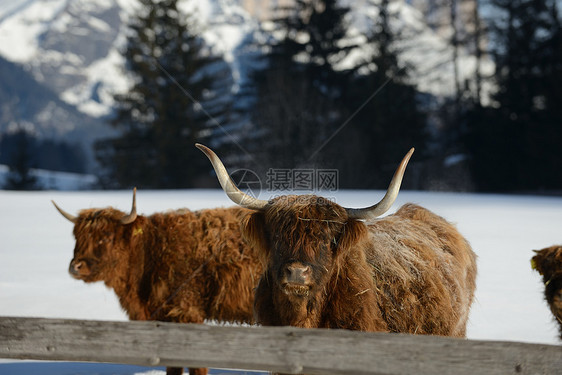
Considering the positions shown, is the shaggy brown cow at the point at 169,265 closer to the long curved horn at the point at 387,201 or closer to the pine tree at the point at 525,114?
the long curved horn at the point at 387,201

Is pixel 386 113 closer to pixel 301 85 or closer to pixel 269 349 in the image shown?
pixel 301 85

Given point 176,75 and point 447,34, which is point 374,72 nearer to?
point 447,34

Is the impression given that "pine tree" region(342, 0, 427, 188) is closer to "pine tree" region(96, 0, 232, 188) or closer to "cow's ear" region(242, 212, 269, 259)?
"pine tree" region(96, 0, 232, 188)

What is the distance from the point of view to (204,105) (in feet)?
93.9

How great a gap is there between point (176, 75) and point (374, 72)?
994 centimetres

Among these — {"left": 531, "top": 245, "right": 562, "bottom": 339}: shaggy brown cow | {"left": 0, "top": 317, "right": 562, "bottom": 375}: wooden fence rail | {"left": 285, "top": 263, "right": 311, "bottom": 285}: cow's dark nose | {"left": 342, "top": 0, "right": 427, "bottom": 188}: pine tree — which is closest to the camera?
{"left": 0, "top": 317, "right": 562, "bottom": 375}: wooden fence rail

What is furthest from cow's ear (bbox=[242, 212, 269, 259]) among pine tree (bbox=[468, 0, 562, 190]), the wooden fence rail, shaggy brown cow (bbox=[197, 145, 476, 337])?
pine tree (bbox=[468, 0, 562, 190])

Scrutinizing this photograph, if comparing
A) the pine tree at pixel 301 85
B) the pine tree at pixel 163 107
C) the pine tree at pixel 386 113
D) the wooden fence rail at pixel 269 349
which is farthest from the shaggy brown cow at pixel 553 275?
the pine tree at pixel 163 107

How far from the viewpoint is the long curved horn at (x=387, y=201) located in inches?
129

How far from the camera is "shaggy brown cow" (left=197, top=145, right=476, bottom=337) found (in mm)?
3307

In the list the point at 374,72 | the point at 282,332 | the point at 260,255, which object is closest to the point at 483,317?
the point at 260,255

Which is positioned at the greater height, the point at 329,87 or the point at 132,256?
the point at 329,87

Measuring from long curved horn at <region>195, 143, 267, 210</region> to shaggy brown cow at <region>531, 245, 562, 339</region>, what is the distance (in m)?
2.20

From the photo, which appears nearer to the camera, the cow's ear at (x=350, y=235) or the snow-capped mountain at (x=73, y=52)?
the cow's ear at (x=350, y=235)
